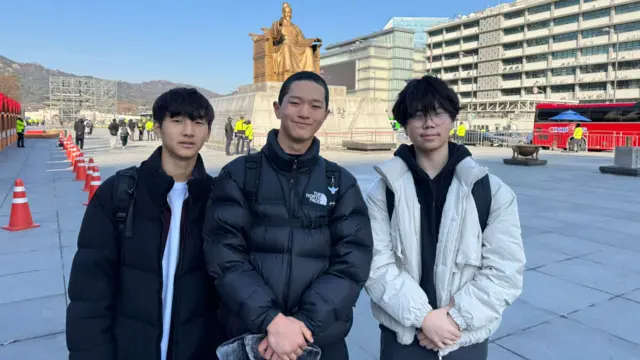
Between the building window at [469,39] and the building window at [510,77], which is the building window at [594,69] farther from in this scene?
the building window at [469,39]

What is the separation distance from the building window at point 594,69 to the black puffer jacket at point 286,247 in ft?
224

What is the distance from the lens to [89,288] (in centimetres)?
177

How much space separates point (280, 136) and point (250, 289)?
673 millimetres

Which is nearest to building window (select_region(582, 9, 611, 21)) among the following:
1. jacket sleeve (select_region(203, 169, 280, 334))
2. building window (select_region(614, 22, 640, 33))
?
building window (select_region(614, 22, 640, 33))

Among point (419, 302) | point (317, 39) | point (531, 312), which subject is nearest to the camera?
point (419, 302)

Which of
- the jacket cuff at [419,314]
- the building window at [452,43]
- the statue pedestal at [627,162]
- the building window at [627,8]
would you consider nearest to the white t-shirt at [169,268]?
the jacket cuff at [419,314]

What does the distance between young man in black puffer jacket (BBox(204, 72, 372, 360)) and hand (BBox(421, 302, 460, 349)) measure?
0.33 m

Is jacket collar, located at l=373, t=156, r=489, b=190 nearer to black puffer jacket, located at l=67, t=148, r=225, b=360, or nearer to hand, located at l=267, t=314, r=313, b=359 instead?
hand, located at l=267, t=314, r=313, b=359

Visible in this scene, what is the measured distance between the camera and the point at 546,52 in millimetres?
64062

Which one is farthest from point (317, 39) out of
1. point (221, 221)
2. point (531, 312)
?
point (221, 221)

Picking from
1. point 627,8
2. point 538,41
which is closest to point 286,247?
point 627,8

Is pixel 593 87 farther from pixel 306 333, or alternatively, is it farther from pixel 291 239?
pixel 306 333

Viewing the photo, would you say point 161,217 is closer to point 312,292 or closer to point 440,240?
point 312,292

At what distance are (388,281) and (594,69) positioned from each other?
70.2 m
